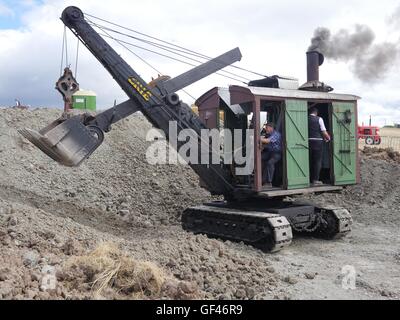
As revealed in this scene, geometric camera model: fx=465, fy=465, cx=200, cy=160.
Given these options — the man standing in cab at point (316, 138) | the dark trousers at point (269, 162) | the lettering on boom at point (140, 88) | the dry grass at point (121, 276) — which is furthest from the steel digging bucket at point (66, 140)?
the man standing in cab at point (316, 138)

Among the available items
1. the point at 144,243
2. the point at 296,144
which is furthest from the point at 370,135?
the point at 144,243

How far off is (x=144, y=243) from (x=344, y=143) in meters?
4.54

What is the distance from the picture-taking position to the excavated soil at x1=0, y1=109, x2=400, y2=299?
4.91m

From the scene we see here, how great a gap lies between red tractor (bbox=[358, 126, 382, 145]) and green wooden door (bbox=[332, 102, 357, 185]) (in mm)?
20449

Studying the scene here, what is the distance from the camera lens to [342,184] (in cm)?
894

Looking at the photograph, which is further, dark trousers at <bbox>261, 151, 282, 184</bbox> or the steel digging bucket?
dark trousers at <bbox>261, 151, 282, 184</bbox>

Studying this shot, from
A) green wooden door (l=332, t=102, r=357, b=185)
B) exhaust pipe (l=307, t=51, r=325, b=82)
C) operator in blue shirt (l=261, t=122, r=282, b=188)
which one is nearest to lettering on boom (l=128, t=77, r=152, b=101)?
operator in blue shirt (l=261, t=122, r=282, b=188)

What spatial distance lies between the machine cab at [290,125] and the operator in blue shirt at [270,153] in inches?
3.7

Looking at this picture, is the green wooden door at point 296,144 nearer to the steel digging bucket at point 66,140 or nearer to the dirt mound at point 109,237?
the dirt mound at point 109,237

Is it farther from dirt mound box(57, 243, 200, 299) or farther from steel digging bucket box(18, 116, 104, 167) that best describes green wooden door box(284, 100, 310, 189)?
dirt mound box(57, 243, 200, 299)

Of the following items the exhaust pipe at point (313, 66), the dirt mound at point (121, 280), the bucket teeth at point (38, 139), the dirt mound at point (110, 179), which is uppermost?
the exhaust pipe at point (313, 66)

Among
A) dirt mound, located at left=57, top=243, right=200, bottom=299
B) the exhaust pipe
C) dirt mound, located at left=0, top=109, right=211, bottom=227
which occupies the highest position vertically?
the exhaust pipe

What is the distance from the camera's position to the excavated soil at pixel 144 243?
4914 millimetres
